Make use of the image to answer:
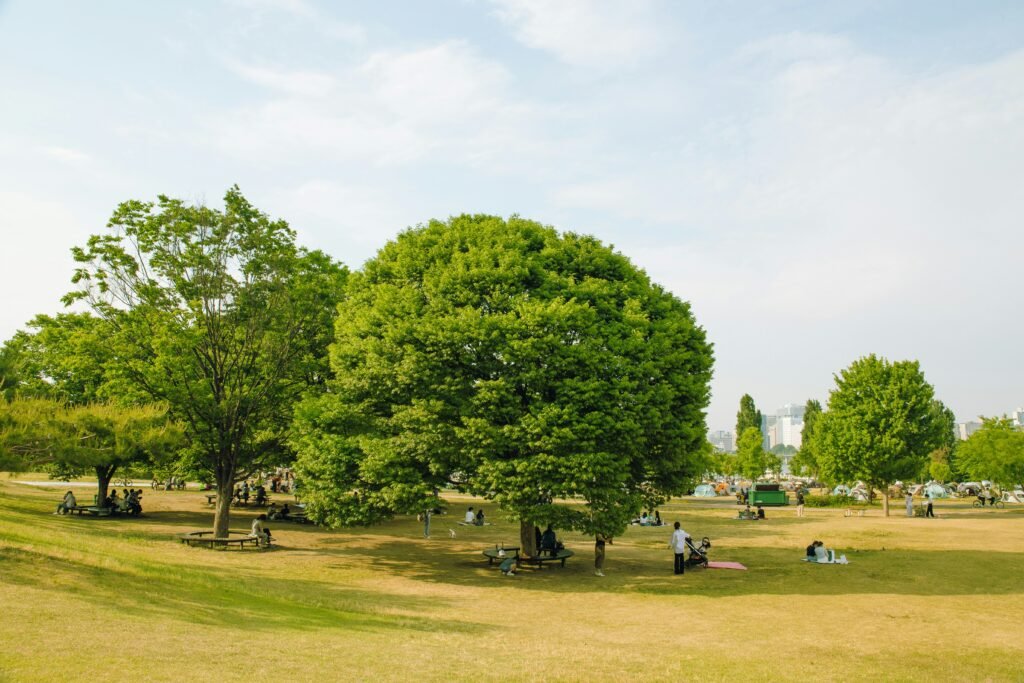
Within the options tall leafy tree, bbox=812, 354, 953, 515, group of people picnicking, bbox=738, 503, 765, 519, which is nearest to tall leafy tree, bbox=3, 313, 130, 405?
group of people picnicking, bbox=738, 503, 765, 519

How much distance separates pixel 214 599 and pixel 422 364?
9797 millimetres

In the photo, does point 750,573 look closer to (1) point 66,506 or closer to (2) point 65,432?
(2) point 65,432

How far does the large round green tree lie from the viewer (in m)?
22.5

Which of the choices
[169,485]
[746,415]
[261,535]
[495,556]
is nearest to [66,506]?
[261,535]

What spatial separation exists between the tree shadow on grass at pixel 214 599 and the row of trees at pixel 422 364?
3377 mm

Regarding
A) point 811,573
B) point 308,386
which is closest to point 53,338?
point 308,386

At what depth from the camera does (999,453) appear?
56.3 m

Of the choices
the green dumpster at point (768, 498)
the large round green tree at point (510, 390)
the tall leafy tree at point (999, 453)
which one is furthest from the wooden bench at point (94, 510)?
the tall leafy tree at point (999, 453)

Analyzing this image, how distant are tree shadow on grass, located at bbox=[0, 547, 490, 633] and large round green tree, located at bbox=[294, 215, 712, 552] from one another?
15.3 feet

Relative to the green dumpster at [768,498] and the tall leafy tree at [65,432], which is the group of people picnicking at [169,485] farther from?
the green dumpster at [768,498]

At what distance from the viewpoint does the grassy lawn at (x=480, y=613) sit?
11492 mm

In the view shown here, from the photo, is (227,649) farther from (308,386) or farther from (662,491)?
(308,386)

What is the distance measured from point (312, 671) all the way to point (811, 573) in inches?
820

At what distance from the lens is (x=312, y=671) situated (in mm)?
10789
